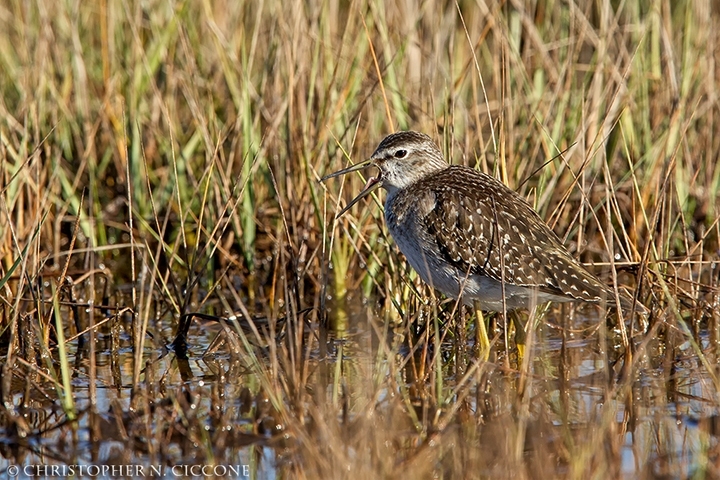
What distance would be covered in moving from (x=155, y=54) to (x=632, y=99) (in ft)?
14.4

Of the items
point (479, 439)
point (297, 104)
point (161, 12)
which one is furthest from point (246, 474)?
point (161, 12)

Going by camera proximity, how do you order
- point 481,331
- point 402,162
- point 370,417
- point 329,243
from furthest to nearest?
point 329,243 → point 402,162 → point 481,331 → point 370,417

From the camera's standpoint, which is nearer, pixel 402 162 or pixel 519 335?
pixel 519 335

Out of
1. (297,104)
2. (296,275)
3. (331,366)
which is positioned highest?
(297,104)

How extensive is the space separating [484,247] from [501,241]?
0.12 meters

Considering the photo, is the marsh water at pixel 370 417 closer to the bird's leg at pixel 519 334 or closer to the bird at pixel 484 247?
the bird's leg at pixel 519 334

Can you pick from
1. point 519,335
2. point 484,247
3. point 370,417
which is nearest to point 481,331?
point 519,335

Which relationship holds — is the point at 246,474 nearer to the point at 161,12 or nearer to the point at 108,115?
the point at 108,115

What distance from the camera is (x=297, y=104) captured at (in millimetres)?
8719

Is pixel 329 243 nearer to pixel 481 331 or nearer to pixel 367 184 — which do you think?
pixel 367 184

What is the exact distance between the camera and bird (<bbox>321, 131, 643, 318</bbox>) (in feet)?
22.2

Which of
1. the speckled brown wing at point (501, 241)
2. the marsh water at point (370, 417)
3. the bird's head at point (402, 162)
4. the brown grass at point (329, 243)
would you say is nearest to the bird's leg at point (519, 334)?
the brown grass at point (329, 243)

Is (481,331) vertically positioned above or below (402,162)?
below

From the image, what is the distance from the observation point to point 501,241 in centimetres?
683
